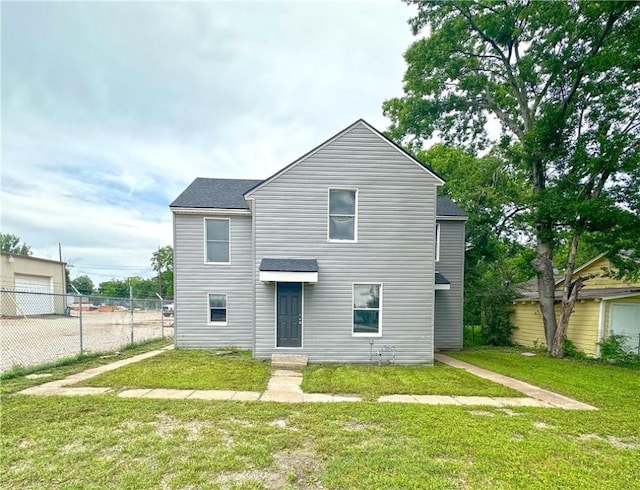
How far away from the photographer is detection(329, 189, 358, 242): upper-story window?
8680 mm

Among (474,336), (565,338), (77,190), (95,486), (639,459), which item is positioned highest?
(77,190)

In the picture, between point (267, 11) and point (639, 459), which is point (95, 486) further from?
point (267, 11)

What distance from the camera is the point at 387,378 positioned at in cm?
688

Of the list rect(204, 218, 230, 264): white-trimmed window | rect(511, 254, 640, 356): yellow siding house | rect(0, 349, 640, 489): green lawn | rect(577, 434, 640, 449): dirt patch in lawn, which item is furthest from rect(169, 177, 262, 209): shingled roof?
rect(511, 254, 640, 356): yellow siding house

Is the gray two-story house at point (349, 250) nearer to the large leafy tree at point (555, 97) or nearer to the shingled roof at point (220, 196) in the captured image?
the shingled roof at point (220, 196)

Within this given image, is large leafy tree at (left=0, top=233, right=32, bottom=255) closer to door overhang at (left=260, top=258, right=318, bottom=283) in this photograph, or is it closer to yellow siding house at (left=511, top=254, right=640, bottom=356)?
door overhang at (left=260, top=258, right=318, bottom=283)

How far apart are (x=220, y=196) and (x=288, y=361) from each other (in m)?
6.66

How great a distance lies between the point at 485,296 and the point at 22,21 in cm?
1945

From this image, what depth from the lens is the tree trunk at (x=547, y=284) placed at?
11.6 metres

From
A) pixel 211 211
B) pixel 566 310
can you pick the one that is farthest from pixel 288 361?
pixel 566 310

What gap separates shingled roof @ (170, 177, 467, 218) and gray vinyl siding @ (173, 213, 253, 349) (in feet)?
1.59

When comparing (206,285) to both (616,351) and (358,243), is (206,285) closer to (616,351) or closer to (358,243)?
(358,243)

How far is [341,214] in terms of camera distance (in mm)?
8695

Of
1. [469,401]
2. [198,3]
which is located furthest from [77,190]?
[469,401]
